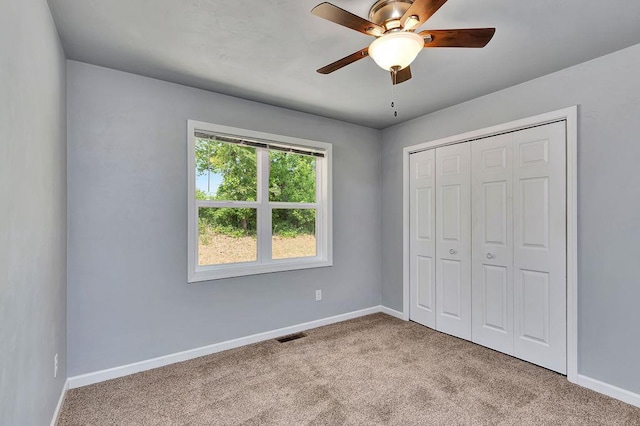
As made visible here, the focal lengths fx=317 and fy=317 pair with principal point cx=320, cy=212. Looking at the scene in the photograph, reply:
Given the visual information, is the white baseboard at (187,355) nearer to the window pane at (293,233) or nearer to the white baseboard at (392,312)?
the white baseboard at (392,312)

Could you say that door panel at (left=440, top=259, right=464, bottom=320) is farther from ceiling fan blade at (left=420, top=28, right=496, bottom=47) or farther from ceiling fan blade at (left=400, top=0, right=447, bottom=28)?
ceiling fan blade at (left=400, top=0, right=447, bottom=28)

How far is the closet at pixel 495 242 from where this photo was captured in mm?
2635

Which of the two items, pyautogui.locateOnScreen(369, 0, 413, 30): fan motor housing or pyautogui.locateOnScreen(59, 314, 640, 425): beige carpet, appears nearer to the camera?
pyautogui.locateOnScreen(369, 0, 413, 30): fan motor housing

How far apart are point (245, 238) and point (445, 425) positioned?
2.30 meters

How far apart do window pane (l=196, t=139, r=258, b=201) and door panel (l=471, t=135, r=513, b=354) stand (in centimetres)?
230

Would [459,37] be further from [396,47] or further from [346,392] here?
[346,392]

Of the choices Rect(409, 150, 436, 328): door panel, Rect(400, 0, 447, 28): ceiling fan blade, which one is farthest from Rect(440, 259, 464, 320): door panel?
Rect(400, 0, 447, 28): ceiling fan blade

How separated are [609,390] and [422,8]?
286cm

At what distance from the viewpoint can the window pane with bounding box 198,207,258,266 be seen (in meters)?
3.05

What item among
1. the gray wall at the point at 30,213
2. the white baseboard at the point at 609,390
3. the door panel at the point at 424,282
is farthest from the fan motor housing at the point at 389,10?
the white baseboard at the point at 609,390

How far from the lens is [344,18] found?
1.44 m

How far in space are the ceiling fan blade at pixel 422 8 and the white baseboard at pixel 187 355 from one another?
296 centimetres

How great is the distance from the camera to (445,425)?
6.44 feet

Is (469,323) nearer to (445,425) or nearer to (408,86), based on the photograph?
(445,425)
